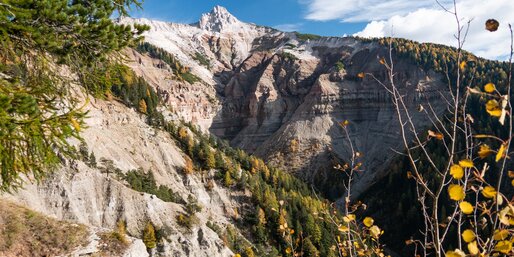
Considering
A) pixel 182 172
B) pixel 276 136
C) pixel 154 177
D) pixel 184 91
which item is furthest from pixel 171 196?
pixel 184 91

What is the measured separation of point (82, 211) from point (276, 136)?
82.1 metres

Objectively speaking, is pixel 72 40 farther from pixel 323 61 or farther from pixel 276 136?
pixel 323 61

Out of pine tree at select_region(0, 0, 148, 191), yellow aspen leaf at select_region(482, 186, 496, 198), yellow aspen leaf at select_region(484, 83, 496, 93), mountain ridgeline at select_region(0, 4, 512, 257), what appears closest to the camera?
yellow aspen leaf at select_region(484, 83, 496, 93)

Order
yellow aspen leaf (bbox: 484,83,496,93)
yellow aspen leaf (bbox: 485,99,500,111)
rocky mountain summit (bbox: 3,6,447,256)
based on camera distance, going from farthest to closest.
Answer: rocky mountain summit (bbox: 3,6,447,256)
yellow aspen leaf (bbox: 484,83,496,93)
yellow aspen leaf (bbox: 485,99,500,111)

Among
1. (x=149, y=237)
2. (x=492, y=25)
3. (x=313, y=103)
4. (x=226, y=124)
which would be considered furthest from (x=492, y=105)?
(x=226, y=124)

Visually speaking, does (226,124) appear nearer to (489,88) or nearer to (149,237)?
(149,237)

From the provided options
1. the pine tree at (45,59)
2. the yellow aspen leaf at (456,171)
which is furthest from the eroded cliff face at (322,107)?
the yellow aspen leaf at (456,171)

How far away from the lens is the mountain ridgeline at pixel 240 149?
1983cm

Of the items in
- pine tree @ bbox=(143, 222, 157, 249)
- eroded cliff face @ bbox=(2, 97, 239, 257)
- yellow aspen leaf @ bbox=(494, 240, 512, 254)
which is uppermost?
yellow aspen leaf @ bbox=(494, 240, 512, 254)

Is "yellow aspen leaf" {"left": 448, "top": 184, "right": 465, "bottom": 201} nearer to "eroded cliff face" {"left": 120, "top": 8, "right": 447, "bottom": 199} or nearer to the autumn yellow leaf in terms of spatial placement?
the autumn yellow leaf

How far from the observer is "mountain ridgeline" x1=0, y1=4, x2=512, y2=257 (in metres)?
19.8

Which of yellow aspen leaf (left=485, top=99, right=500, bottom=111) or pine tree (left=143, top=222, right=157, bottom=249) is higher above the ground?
yellow aspen leaf (left=485, top=99, right=500, bottom=111)

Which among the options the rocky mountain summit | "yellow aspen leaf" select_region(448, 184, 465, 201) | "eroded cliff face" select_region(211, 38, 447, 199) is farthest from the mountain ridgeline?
"yellow aspen leaf" select_region(448, 184, 465, 201)

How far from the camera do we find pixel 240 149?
112375mm
